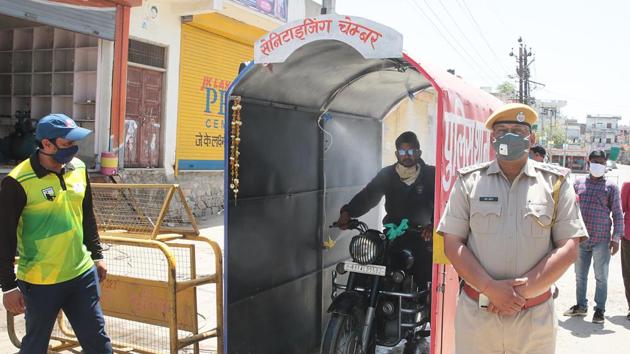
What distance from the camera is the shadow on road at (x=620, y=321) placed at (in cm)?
640

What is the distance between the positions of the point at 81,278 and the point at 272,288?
166 centimetres

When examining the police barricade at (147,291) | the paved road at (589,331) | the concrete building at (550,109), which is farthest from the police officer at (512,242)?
the concrete building at (550,109)

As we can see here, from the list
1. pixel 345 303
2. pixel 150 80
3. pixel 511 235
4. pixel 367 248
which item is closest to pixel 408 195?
pixel 367 248

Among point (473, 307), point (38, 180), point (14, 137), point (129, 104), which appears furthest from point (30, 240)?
point (129, 104)

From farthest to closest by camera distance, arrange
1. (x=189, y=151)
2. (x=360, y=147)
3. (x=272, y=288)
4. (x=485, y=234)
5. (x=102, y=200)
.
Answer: (x=189, y=151)
(x=360, y=147)
(x=102, y=200)
(x=272, y=288)
(x=485, y=234)

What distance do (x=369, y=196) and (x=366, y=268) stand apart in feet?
3.46

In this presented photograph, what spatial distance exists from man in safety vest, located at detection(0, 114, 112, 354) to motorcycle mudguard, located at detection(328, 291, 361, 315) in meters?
1.56

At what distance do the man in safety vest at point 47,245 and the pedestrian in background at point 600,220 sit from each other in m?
5.19

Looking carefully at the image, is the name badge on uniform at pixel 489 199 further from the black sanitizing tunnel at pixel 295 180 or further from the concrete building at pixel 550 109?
the concrete building at pixel 550 109

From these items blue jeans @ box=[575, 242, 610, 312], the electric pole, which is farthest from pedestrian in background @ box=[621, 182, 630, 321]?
the electric pole

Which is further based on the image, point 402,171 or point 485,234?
point 402,171

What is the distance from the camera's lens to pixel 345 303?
13.9 ft

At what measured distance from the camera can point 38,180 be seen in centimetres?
337

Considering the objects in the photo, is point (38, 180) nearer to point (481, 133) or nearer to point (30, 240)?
point (30, 240)
